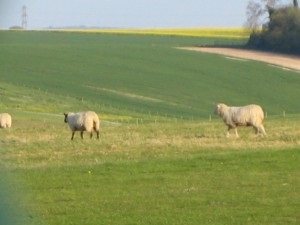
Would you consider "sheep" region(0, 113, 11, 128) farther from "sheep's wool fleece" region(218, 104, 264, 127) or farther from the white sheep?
"sheep's wool fleece" region(218, 104, 264, 127)

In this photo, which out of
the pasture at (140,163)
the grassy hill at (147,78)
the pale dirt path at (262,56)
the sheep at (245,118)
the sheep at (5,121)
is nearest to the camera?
the pasture at (140,163)

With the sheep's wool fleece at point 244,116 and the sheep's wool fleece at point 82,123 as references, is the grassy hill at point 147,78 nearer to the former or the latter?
the sheep's wool fleece at point 82,123

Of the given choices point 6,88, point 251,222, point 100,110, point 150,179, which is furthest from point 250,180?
point 6,88

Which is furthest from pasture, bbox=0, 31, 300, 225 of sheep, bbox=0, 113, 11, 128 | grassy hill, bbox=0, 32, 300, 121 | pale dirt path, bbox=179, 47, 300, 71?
pale dirt path, bbox=179, 47, 300, 71

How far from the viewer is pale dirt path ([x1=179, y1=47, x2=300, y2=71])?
71.4 meters

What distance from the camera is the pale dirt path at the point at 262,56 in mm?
71438

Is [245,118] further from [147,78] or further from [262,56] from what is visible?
[262,56]

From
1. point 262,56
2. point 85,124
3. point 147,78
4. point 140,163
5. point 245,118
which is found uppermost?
point 140,163

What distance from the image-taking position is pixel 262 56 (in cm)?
7469

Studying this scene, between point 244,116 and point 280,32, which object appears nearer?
point 244,116

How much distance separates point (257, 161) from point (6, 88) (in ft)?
118

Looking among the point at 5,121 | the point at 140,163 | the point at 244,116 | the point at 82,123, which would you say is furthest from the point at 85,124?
the point at 140,163

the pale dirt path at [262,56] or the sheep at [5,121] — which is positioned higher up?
the sheep at [5,121]

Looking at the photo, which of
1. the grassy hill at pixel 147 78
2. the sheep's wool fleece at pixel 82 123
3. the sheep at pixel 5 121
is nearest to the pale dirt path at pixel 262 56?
the grassy hill at pixel 147 78
